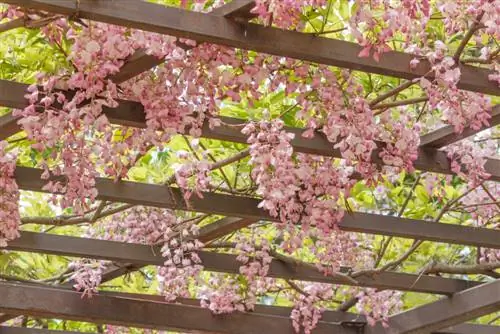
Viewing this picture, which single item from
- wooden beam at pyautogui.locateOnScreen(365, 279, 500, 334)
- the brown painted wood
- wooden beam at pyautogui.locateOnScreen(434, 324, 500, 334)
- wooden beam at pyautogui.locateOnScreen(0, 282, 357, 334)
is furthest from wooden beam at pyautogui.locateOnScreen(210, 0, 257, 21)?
wooden beam at pyautogui.locateOnScreen(434, 324, 500, 334)

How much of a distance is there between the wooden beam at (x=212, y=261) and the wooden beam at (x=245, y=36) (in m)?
1.83

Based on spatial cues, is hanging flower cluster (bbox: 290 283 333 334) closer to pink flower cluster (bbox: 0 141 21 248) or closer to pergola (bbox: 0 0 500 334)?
pergola (bbox: 0 0 500 334)

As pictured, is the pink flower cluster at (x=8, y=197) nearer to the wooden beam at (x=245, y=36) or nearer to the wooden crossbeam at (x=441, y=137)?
the wooden beam at (x=245, y=36)

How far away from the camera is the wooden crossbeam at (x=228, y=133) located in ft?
11.9

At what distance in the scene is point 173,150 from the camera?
16.0 feet

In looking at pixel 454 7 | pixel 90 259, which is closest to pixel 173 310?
pixel 90 259

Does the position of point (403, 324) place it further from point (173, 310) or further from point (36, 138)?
point (36, 138)

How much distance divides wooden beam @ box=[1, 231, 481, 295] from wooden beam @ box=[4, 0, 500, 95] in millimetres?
1831

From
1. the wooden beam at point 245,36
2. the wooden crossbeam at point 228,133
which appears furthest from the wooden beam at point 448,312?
the wooden beam at point 245,36

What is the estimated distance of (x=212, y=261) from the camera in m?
5.32

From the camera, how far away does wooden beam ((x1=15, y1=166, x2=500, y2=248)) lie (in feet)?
14.6

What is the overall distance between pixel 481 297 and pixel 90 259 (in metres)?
1.77

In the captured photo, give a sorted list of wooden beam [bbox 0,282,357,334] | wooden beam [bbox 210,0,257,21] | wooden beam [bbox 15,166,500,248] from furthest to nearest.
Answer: wooden beam [bbox 0,282,357,334] < wooden beam [bbox 15,166,500,248] < wooden beam [bbox 210,0,257,21]

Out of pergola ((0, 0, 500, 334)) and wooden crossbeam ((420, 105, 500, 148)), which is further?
wooden crossbeam ((420, 105, 500, 148))
